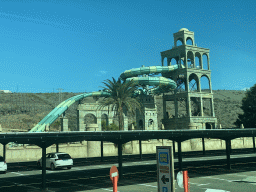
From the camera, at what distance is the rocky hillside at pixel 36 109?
10651 cm

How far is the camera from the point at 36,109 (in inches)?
4926

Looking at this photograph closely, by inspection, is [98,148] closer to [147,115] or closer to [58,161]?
[58,161]

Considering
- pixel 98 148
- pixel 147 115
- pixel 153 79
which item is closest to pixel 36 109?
pixel 147 115

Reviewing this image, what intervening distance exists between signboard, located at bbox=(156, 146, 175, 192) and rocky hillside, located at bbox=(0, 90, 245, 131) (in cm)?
8880

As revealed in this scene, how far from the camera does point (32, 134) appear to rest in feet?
56.1

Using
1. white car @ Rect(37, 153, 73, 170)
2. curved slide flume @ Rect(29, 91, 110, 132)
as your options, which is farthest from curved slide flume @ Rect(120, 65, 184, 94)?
white car @ Rect(37, 153, 73, 170)

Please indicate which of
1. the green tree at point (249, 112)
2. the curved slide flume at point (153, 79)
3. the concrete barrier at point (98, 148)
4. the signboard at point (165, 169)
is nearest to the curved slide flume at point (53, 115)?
the curved slide flume at point (153, 79)

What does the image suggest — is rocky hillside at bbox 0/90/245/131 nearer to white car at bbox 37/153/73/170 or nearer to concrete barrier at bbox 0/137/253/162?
concrete barrier at bbox 0/137/253/162

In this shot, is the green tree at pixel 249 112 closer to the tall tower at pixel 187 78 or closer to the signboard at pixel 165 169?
the tall tower at pixel 187 78

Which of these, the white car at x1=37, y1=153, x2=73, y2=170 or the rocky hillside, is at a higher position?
the rocky hillside

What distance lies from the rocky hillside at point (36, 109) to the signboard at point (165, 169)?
8880 centimetres

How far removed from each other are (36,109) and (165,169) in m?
123

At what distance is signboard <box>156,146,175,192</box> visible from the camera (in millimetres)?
8688

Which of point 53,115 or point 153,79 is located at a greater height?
point 153,79
